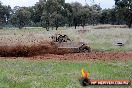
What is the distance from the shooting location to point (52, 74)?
15172mm

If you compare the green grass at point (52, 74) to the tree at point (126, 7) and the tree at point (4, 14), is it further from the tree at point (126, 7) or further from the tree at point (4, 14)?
the tree at point (4, 14)

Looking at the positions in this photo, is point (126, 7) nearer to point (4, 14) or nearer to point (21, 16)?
point (21, 16)

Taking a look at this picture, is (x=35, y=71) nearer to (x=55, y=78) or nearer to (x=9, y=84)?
(x=55, y=78)

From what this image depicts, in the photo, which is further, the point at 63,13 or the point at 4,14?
the point at 4,14

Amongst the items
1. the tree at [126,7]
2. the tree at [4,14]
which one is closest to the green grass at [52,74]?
the tree at [126,7]

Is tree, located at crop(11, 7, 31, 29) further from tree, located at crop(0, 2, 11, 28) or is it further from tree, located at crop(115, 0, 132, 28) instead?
tree, located at crop(115, 0, 132, 28)

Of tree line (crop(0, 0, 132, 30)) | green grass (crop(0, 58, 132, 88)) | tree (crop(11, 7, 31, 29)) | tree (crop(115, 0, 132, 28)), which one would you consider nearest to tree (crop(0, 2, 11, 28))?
tree line (crop(0, 0, 132, 30))

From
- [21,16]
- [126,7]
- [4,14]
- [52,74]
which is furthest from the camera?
[4,14]

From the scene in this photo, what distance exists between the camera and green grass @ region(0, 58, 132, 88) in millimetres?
12695

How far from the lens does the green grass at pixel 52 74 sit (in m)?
12.7

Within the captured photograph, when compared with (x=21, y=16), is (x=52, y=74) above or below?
above

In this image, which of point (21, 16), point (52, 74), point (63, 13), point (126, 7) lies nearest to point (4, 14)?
point (21, 16)

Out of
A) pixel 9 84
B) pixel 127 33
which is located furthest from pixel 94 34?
pixel 9 84

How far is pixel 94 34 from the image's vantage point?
141 feet
